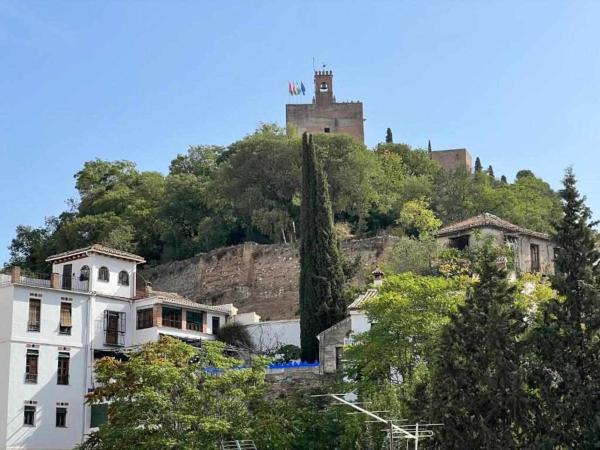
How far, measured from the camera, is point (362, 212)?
214 ft

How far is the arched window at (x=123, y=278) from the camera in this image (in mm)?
52750

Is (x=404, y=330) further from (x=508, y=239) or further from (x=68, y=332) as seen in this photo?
(x=68, y=332)

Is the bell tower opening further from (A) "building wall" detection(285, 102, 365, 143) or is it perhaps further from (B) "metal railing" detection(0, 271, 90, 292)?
(B) "metal railing" detection(0, 271, 90, 292)

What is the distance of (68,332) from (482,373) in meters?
24.7

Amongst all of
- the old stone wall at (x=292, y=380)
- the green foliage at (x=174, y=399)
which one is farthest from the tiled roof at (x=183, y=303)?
the green foliage at (x=174, y=399)

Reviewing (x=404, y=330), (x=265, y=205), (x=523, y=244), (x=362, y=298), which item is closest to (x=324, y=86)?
(x=265, y=205)

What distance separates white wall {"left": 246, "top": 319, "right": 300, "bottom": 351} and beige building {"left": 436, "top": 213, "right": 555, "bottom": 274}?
907cm

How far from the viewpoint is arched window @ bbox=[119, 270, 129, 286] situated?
173ft

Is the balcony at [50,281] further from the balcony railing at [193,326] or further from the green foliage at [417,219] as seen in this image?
the green foliage at [417,219]

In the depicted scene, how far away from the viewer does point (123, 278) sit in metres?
52.9

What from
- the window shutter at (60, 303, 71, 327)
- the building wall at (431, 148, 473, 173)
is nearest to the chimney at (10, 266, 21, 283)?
the window shutter at (60, 303, 71, 327)

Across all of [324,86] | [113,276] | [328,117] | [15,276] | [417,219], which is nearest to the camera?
[15,276]

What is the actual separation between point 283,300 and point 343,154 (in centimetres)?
1100

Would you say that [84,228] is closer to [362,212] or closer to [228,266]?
[228,266]
